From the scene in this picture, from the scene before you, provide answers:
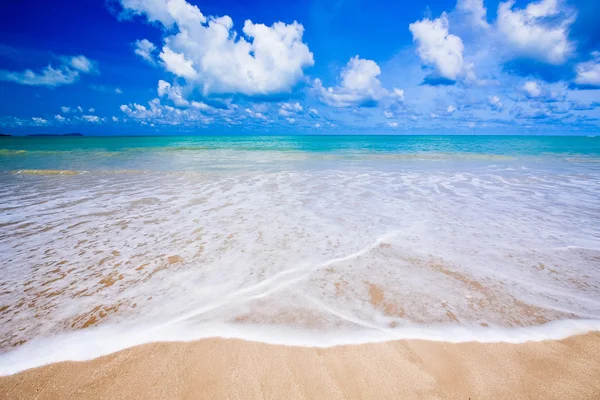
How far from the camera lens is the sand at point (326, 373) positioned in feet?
7.01

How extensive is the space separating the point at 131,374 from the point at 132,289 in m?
1.44

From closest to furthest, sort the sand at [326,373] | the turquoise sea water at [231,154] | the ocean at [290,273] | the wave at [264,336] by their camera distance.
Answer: the sand at [326,373] < the wave at [264,336] < the ocean at [290,273] < the turquoise sea water at [231,154]

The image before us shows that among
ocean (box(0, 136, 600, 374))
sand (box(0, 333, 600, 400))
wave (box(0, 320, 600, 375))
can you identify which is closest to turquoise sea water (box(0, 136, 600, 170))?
ocean (box(0, 136, 600, 374))

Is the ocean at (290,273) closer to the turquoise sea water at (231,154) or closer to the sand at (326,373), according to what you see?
the sand at (326,373)

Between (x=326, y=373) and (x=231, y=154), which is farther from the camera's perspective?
(x=231, y=154)

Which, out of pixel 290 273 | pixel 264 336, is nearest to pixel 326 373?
pixel 264 336

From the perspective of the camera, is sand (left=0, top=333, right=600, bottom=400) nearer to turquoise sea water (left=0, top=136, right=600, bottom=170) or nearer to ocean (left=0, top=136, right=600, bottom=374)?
ocean (left=0, top=136, right=600, bottom=374)

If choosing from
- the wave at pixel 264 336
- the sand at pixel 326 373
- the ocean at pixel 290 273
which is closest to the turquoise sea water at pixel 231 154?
the ocean at pixel 290 273

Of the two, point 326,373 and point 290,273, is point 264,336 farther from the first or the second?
point 290,273

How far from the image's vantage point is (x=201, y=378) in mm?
2248

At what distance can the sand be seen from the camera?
214 centimetres

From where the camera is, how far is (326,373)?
231 centimetres

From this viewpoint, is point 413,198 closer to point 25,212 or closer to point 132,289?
point 132,289

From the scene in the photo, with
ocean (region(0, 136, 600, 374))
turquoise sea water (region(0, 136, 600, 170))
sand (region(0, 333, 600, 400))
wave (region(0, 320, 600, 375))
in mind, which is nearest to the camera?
sand (region(0, 333, 600, 400))
